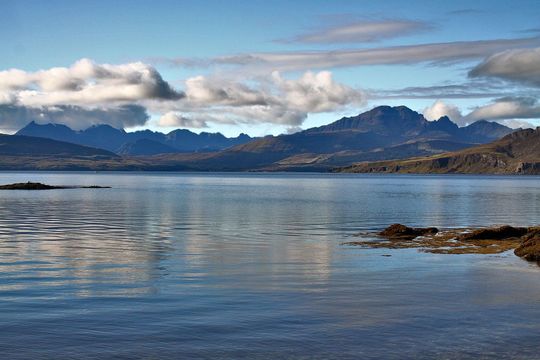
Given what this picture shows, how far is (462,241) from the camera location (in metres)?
53.8

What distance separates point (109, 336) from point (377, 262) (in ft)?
76.1

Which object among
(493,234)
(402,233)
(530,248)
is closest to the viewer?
(530,248)

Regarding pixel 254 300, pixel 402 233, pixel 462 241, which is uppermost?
pixel 402 233

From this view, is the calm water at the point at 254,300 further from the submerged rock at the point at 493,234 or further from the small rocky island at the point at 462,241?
the submerged rock at the point at 493,234

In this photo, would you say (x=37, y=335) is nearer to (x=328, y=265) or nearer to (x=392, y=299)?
(x=392, y=299)

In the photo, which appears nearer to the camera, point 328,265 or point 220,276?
point 220,276

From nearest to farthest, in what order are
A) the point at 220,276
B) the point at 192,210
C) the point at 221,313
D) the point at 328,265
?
the point at 221,313 → the point at 220,276 → the point at 328,265 → the point at 192,210

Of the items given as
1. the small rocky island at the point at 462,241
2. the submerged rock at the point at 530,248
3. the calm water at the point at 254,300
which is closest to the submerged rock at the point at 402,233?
the small rocky island at the point at 462,241

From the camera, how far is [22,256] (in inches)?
1671

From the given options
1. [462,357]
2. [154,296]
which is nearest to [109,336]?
[154,296]

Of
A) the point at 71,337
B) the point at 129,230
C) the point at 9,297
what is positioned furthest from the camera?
the point at 129,230

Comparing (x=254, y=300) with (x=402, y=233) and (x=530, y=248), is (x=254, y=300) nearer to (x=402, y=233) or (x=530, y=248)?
(x=530, y=248)

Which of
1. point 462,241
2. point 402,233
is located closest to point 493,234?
point 462,241

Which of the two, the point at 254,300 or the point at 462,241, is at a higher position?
the point at 462,241
